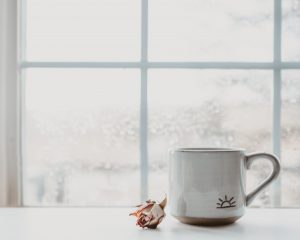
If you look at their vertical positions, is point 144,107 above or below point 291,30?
below

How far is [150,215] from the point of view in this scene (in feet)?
2.43

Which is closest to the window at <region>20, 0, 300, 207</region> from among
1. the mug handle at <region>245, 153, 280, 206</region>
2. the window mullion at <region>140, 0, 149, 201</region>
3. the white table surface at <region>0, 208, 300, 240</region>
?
the window mullion at <region>140, 0, 149, 201</region>

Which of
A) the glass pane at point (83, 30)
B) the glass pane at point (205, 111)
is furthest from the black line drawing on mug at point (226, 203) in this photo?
the glass pane at point (83, 30)

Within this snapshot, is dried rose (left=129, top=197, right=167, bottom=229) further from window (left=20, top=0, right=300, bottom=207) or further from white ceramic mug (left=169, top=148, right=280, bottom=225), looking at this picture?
window (left=20, top=0, right=300, bottom=207)

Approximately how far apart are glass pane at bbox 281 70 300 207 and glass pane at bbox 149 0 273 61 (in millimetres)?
76

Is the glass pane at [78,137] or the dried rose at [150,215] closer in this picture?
the dried rose at [150,215]

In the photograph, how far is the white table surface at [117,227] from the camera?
0.70m

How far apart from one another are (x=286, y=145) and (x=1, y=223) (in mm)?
643

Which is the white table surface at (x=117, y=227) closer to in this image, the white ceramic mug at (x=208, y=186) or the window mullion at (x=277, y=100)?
the white ceramic mug at (x=208, y=186)

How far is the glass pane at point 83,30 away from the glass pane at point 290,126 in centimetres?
36

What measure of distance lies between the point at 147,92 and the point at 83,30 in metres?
0.21

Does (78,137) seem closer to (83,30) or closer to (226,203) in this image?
(83,30)

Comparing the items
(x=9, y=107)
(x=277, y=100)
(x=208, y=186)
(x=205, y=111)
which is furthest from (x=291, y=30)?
(x=9, y=107)

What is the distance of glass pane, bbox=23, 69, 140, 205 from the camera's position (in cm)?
108
